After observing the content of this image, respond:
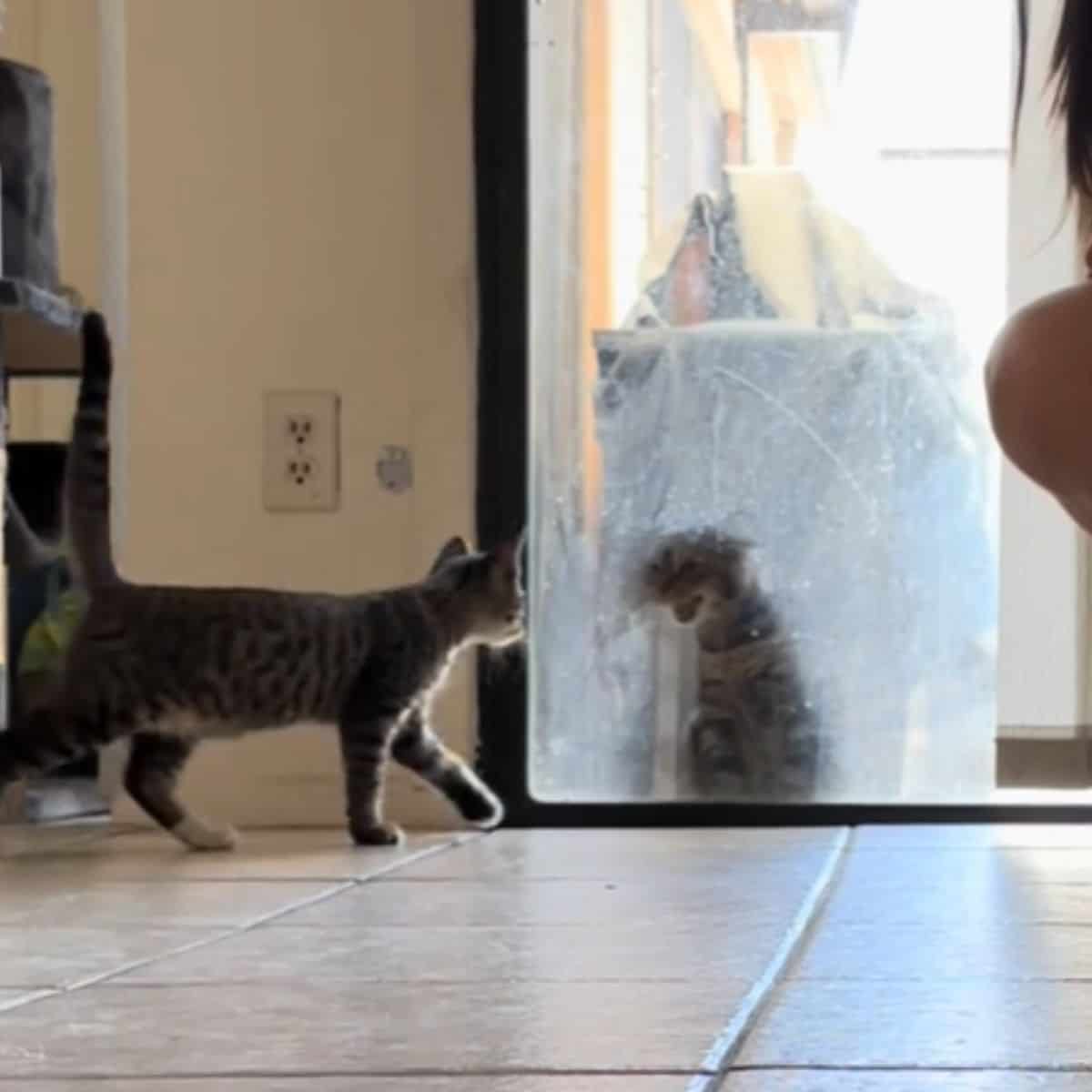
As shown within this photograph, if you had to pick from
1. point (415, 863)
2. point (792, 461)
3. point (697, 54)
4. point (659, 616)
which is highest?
point (697, 54)

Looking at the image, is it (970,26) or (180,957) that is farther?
(970,26)

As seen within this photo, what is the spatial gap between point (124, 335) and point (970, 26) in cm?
92

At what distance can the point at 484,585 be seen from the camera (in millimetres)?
2133

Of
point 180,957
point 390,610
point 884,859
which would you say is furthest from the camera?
point 390,610

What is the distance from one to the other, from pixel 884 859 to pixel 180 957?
72 cm

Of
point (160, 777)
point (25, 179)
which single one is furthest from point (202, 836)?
point (25, 179)

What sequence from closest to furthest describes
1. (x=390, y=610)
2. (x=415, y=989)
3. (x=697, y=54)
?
(x=415, y=989), (x=390, y=610), (x=697, y=54)

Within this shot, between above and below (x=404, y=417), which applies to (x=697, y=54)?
above

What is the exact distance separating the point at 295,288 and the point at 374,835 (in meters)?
0.57

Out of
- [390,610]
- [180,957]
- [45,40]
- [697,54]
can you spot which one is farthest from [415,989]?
[45,40]

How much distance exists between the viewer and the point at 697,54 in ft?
7.57

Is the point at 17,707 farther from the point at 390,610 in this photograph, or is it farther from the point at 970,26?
the point at 970,26

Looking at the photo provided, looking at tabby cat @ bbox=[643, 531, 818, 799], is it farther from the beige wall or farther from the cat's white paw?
the cat's white paw

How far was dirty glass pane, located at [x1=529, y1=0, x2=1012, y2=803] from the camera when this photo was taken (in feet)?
7.45
